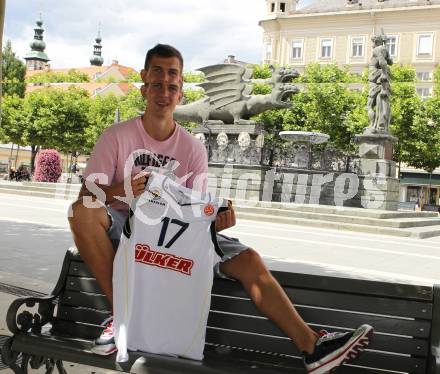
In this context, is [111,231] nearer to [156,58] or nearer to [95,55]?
[156,58]

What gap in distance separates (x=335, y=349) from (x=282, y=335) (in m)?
0.39

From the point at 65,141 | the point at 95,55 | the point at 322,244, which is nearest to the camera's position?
the point at 322,244

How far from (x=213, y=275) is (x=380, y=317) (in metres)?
0.77

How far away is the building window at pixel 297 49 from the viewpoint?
59281 millimetres

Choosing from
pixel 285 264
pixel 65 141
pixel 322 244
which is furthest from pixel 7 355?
pixel 65 141

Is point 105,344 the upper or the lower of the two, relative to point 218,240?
lower

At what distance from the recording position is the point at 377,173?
2161 cm

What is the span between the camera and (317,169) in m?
23.6

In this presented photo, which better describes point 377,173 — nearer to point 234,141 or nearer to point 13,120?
point 234,141

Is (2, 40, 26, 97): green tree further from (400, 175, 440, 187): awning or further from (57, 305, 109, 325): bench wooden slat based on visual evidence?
(57, 305, 109, 325): bench wooden slat

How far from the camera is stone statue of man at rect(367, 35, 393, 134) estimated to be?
2153 cm

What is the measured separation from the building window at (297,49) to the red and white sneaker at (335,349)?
194 feet

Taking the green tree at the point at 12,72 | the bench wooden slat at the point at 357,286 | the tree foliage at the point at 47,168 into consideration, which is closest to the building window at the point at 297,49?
the green tree at the point at 12,72

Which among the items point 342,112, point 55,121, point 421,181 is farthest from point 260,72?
point 55,121
